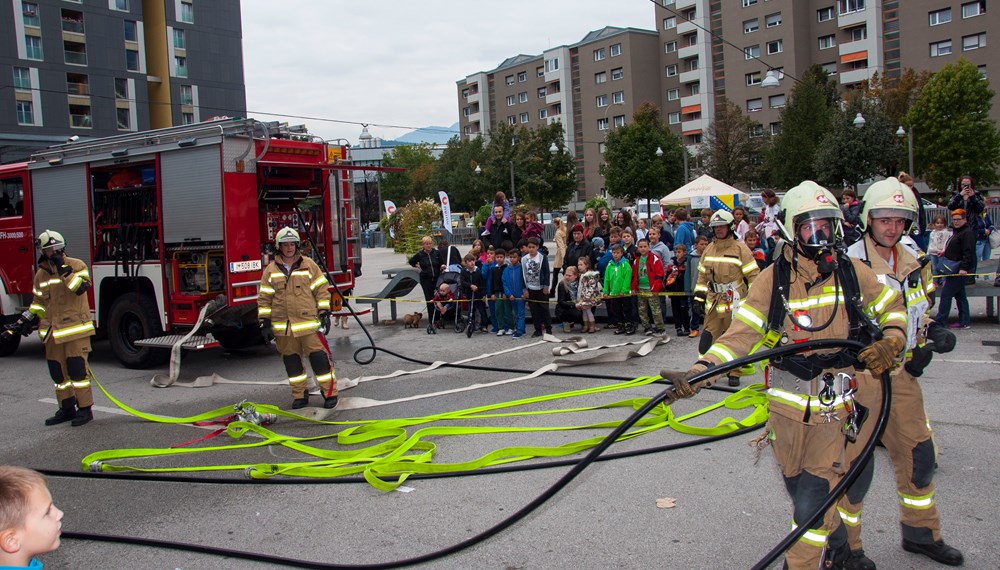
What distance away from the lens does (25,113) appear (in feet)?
164

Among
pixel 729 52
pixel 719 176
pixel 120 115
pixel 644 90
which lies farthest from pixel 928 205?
pixel 120 115

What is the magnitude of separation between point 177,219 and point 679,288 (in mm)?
6894

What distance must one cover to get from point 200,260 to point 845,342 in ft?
28.7

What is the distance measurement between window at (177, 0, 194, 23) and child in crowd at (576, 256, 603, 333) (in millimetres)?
52183

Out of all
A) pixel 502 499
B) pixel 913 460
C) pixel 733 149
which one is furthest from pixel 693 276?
pixel 733 149

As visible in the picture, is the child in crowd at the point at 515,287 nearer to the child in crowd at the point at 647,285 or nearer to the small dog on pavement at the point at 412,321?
the child in crowd at the point at 647,285

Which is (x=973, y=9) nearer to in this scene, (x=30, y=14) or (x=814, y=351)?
(x=814, y=351)

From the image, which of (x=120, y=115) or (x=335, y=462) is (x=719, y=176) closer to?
(x=120, y=115)

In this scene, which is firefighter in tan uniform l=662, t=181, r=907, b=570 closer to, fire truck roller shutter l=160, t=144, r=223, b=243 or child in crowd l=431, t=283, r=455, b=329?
fire truck roller shutter l=160, t=144, r=223, b=243

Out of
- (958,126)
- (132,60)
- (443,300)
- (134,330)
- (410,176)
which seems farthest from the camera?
(410,176)

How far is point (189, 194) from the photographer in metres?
9.91

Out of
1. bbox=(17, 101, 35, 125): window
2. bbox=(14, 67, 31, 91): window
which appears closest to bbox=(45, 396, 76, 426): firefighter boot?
bbox=(14, 67, 31, 91): window

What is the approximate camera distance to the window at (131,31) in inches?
2162

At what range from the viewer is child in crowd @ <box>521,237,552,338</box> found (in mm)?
12086
